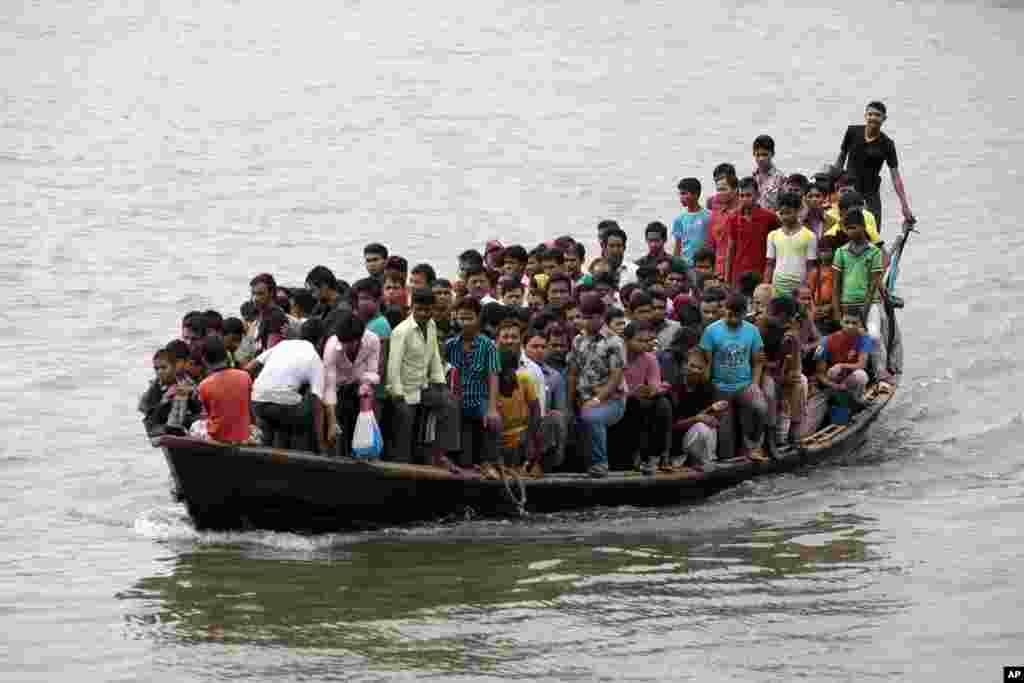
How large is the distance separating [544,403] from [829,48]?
101 feet

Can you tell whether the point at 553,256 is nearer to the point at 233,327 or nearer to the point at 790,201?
the point at 790,201

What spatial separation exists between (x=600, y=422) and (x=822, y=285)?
3302mm

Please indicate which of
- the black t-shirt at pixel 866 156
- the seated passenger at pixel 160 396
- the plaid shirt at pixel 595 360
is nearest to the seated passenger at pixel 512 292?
the plaid shirt at pixel 595 360

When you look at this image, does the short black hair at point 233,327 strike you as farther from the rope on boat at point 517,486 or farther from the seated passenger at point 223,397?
the rope on boat at point 517,486

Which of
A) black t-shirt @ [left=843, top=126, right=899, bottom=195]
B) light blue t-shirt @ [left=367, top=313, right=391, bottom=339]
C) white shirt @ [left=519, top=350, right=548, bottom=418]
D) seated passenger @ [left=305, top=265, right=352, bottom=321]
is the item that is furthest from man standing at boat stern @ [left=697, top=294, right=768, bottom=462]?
black t-shirt @ [left=843, top=126, right=899, bottom=195]

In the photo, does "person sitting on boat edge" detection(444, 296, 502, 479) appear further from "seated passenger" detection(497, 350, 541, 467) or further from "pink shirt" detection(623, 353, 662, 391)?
"pink shirt" detection(623, 353, 662, 391)

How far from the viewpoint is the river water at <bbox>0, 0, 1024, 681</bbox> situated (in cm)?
1107

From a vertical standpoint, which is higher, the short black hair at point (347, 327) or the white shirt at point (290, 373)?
the short black hair at point (347, 327)

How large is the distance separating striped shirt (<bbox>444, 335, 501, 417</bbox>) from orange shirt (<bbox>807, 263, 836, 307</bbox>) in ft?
12.8

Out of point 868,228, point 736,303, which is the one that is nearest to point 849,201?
point 868,228

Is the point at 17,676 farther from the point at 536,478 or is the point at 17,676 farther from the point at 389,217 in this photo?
the point at 389,217

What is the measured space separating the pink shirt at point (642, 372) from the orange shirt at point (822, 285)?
2871mm

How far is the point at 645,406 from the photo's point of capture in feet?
42.1

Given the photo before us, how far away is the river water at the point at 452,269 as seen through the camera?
36.3 ft
